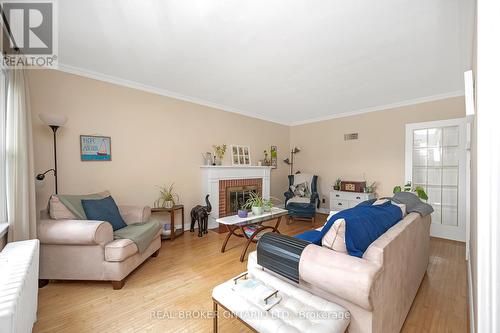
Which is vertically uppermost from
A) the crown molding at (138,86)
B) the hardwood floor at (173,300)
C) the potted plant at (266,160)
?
the crown molding at (138,86)

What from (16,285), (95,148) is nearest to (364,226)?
(16,285)

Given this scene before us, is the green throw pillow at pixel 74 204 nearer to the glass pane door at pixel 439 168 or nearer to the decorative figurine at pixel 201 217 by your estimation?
the decorative figurine at pixel 201 217

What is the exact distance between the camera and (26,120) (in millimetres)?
2025

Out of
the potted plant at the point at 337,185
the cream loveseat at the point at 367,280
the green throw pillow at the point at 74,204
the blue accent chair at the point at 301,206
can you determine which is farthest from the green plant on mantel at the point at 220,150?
the cream loveseat at the point at 367,280

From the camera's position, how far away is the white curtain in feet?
6.08

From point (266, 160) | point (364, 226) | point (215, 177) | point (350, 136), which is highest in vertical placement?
point (350, 136)

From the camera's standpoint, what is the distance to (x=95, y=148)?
292cm

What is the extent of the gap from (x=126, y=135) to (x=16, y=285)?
2.46 meters

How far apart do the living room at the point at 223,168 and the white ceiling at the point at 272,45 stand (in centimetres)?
2

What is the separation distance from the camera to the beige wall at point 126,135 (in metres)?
2.62

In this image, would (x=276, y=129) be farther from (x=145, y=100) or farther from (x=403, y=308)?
(x=403, y=308)

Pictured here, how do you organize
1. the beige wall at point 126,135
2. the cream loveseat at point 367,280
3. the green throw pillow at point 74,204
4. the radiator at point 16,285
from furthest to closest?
the beige wall at point 126,135
the green throw pillow at point 74,204
the cream loveseat at point 367,280
the radiator at point 16,285

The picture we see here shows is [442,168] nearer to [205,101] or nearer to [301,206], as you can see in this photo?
[301,206]

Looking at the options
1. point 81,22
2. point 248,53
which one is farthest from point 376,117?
point 81,22
